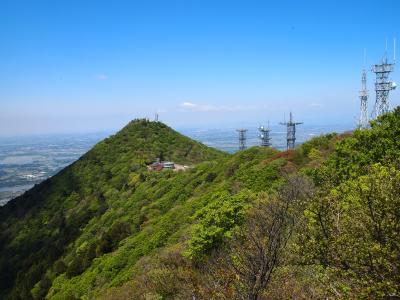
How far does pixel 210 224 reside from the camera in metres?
23.1

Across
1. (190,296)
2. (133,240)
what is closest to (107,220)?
(133,240)

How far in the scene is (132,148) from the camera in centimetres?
7888

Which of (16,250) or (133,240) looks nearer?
(133,240)

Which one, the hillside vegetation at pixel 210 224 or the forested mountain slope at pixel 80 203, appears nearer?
the hillside vegetation at pixel 210 224

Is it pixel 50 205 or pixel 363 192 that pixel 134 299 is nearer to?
pixel 363 192

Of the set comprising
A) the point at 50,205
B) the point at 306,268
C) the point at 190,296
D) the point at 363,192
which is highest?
the point at 363,192

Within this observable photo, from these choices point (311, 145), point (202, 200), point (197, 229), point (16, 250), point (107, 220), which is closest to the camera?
point (197, 229)

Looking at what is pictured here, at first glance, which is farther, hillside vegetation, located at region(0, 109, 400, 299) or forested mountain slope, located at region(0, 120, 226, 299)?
forested mountain slope, located at region(0, 120, 226, 299)

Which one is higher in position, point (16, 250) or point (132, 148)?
point (132, 148)

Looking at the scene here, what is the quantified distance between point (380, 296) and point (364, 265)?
1099mm

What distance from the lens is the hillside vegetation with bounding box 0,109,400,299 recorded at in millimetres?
10492

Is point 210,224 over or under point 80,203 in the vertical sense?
over

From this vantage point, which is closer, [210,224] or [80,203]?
[210,224]

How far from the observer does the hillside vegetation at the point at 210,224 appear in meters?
10.5
